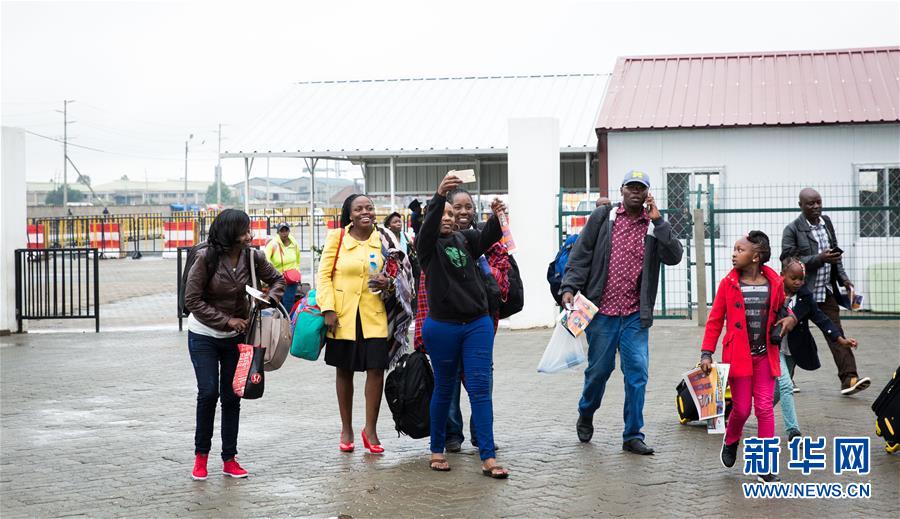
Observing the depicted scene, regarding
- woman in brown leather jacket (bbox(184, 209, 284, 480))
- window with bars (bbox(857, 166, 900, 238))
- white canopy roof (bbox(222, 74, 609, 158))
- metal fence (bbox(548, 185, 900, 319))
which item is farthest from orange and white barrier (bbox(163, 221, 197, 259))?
woman in brown leather jacket (bbox(184, 209, 284, 480))

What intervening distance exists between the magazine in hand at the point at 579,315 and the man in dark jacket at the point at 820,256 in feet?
8.07

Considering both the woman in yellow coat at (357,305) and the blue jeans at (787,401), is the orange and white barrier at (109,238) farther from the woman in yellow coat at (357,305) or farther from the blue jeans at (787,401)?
the blue jeans at (787,401)

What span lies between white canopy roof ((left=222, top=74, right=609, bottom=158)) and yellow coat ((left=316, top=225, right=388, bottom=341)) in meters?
14.8

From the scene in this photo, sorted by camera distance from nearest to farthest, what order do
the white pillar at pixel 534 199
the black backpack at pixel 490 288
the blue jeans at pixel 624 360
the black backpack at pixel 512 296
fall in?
the black backpack at pixel 490 288, the blue jeans at pixel 624 360, the black backpack at pixel 512 296, the white pillar at pixel 534 199

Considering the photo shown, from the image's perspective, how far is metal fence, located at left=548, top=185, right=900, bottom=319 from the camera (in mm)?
17391

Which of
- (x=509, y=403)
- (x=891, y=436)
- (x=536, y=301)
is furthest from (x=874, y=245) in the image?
(x=891, y=436)

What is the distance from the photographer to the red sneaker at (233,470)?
7.29 m

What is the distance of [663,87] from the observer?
20.8 meters

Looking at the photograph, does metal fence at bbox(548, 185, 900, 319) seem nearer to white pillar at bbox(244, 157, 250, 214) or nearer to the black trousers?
the black trousers

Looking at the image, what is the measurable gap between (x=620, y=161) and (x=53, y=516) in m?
14.4

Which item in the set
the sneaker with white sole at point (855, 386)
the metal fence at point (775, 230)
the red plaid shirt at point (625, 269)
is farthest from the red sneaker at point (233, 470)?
the metal fence at point (775, 230)

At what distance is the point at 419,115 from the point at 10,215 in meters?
11.3

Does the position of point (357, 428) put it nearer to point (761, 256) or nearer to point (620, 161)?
point (761, 256)

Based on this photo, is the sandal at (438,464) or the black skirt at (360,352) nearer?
the sandal at (438,464)
